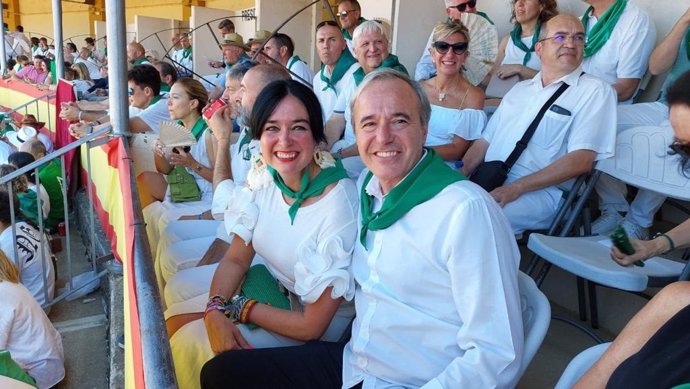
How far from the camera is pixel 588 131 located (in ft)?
8.02

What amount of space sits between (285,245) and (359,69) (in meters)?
2.04

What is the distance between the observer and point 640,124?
108 inches

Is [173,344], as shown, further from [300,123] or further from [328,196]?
[300,123]

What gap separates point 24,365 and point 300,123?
242 centimetres

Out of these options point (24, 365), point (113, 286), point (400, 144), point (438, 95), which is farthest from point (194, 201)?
point (400, 144)

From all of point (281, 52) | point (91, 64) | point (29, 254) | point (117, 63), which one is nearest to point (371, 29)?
point (117, 63)

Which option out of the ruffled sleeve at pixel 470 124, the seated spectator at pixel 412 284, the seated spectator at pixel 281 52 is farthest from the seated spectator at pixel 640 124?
A: the seated spectator at pixel 281 52

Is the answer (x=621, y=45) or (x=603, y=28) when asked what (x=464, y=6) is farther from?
(x=621, y=45)

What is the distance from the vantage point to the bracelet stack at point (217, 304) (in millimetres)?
1785

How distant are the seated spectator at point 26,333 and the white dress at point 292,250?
1.52 metres

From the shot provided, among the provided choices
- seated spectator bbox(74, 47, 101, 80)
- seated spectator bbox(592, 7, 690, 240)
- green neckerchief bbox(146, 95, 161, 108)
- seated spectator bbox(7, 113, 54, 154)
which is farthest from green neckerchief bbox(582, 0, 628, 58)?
seated spectator bbox(74, 47, 101, 80)

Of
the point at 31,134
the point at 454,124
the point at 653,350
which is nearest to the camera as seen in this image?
the point at 653,350

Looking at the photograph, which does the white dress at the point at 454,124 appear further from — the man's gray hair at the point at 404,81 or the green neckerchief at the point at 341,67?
the man's gray hair at the point at 404,81

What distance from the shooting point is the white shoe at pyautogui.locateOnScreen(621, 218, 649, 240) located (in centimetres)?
260
